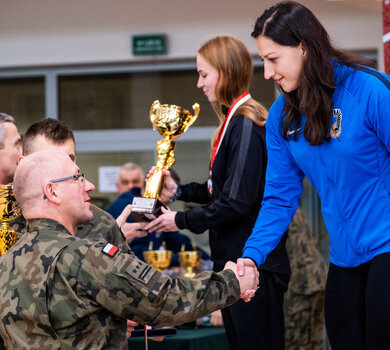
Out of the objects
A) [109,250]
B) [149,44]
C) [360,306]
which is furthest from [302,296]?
[149,44]

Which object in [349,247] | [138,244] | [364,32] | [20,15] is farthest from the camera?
[20,15]

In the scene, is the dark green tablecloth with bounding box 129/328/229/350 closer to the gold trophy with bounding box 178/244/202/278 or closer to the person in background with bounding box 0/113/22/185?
the gold trophy with bounding box 178/244/202/278

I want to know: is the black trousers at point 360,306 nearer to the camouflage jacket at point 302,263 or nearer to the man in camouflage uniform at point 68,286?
the man in camouflage uniform at point 68,286

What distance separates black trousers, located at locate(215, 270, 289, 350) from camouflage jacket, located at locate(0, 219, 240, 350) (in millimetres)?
761

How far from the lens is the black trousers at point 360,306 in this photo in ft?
6.38

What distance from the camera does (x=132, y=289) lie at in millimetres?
1899

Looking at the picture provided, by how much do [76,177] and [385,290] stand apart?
3.23ft

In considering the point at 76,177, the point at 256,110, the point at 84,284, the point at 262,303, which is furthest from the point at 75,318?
the point at 256,110

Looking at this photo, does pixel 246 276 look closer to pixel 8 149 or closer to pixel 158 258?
pixel 8 149

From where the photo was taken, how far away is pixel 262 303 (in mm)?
2727

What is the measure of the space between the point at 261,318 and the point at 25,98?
14.5ft

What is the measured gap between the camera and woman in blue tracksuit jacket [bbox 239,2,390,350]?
77.9 inches

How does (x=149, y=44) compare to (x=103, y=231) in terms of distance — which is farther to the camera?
(x=149, y=44)

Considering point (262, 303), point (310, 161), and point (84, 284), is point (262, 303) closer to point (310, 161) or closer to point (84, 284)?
point (310, 161)
